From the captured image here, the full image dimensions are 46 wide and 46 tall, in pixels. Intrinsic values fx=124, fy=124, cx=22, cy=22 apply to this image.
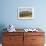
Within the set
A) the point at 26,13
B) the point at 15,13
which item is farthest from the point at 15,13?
the point at 26,13

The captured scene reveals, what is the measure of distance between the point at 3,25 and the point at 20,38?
0.88 m

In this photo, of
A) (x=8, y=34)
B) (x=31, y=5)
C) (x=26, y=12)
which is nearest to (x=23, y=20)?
(x=26, y=12)

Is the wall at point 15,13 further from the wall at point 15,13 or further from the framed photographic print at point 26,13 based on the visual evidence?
the framed photographic print at point 26,13

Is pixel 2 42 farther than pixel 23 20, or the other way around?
pixel 23 20

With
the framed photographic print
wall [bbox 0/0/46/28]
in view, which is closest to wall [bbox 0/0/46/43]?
wall [bbox 0/0/46/28]

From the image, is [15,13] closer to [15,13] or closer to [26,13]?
[15,13]

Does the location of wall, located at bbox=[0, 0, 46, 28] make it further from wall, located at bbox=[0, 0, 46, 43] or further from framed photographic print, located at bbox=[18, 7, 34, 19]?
framed photographic print, located at bbox=[18, 7, 34, 19]

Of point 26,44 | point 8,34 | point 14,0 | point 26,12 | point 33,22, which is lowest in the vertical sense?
point 26,44

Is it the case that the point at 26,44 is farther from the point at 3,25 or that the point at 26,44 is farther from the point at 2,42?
the point at 3,25

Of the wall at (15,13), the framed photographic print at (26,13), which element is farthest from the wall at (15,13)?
the framed photographic print at (26,13)

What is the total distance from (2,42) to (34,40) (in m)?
0.95

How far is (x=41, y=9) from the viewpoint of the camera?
4191 millimetres

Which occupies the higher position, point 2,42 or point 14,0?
point 14,0

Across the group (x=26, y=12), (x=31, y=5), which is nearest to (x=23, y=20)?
(x=26, y=12)
